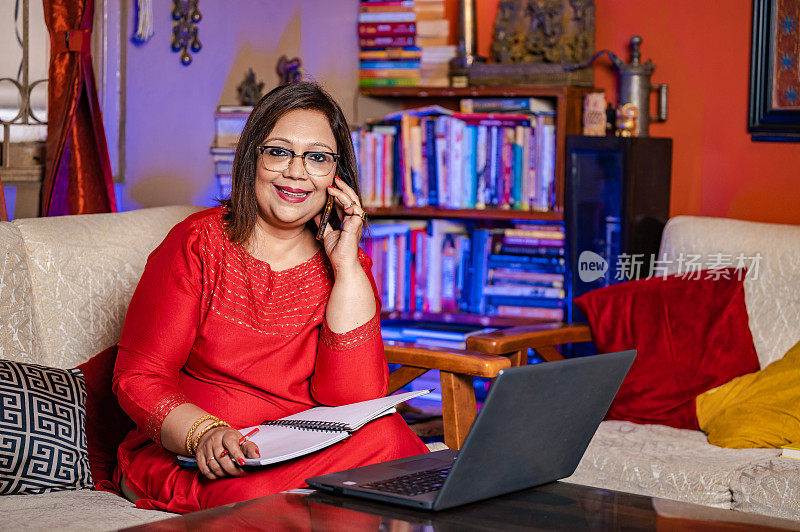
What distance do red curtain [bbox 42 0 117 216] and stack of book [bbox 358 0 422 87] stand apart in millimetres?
1470

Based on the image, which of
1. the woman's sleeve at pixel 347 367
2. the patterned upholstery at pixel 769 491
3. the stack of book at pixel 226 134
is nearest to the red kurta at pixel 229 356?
the woman's sleeve at pixel 347 367

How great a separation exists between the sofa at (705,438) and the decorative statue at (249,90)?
125 centimetres

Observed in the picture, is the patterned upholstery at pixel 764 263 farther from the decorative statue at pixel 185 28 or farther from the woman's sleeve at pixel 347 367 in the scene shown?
the decorative statue at pixel 185 28

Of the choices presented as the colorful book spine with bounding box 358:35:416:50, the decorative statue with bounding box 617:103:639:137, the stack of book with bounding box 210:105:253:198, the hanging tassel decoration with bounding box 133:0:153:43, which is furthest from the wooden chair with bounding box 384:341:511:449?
the colorful book spine with bounding box 358:35:416:50

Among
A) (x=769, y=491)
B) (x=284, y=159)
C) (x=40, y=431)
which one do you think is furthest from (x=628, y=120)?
(x=40, y=431)

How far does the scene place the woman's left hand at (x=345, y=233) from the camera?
6.38 ft

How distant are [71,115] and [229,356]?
0.94m

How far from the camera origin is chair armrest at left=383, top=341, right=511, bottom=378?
2.17 meters

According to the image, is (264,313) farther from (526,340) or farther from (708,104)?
(708,104)

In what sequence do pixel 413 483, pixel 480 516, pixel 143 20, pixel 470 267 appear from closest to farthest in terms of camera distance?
pixel 480 516, pixel 413 483, pixel 143 20, pixel 470 267

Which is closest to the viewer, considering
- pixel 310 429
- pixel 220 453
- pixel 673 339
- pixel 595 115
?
pixel 220 453

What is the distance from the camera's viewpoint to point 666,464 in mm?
2207

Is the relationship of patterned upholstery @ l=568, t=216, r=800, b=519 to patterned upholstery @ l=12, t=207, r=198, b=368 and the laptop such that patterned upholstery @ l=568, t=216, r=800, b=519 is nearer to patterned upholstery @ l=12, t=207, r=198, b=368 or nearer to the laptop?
the laptop

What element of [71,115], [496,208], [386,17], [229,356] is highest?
[386,17]
